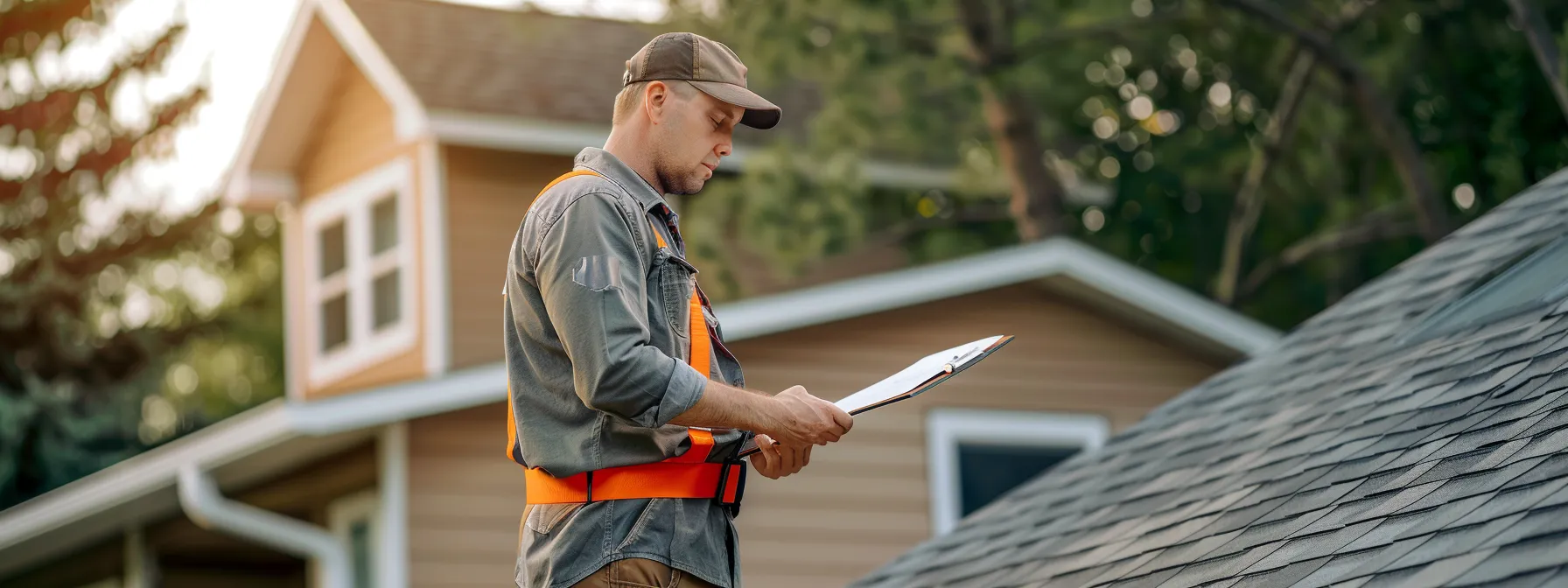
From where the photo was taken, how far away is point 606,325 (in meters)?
3.50

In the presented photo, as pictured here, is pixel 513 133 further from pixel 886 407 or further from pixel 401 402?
pixel 886 407

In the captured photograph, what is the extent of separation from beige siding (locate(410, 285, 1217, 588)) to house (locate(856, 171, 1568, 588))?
13.7 ft

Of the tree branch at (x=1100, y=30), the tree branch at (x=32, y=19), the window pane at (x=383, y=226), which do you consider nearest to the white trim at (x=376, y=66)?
the window pane at (x=383, y=226)

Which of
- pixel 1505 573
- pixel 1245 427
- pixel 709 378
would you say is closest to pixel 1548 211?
pixel 1245 427

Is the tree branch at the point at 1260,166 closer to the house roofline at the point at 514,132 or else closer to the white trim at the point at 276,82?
the house roofline at the point at 514,132

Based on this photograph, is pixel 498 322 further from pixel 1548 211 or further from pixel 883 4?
pixel 1548 211

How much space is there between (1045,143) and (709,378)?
1819 centimetres

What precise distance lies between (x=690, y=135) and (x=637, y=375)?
1.95 ft

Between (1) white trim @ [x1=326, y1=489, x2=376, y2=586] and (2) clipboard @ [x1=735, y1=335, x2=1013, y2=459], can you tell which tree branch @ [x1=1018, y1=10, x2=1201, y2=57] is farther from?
(2) clipboard @ [x1=735, y1=335, x2=1013, y2=459]

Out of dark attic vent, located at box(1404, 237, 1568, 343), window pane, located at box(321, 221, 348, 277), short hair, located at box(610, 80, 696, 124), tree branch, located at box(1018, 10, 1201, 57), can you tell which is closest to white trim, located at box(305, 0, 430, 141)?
window pane, located at box(321, 221, 348, 277)

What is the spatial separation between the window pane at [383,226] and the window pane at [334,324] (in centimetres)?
87

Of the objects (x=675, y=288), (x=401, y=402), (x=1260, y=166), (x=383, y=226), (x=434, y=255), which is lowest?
(x=675, y=288)

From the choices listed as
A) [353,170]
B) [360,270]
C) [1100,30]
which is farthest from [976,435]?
[1100,30]

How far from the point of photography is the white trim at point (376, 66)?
47.4ft
